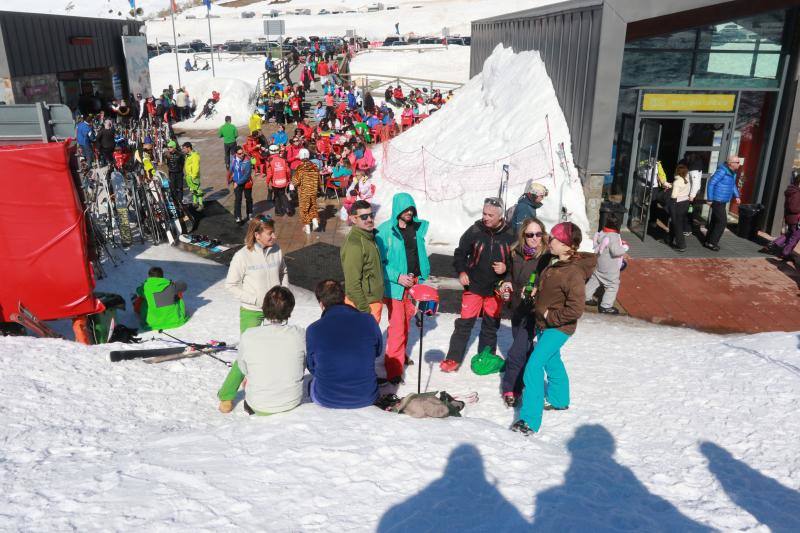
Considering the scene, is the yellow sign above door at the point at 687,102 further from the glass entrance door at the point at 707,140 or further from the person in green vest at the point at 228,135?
the person in green vest at the point at 228,135

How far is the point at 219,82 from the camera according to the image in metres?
30.9

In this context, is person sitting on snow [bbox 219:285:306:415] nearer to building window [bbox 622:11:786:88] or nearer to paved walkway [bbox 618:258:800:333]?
paved walkway [bbox 618:258:800:333]

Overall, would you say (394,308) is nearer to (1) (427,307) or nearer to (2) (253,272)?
(1) (427,307)

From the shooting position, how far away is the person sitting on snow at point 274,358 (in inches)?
189

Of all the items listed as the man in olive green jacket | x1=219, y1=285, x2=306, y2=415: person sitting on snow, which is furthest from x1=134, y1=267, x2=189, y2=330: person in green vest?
x1=219, y1=285, x2=306, y2=415: person sitting on snow

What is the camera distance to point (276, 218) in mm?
13891

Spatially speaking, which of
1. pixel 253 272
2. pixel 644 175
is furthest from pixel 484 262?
pixel 644 175

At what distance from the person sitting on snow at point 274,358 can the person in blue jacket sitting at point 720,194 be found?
9.26 metres

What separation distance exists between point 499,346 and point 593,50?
21.1ft

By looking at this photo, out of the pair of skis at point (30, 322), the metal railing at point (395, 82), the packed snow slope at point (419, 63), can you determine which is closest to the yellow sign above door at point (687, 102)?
the pair of skis at point (30, 322)

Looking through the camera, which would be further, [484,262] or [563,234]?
[484,262]

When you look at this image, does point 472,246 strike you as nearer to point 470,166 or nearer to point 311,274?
point 311,274

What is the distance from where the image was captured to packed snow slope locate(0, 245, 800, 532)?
3.86 m

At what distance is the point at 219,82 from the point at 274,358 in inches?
1141
